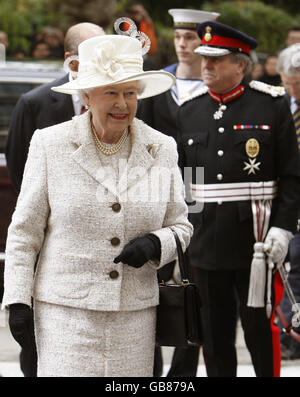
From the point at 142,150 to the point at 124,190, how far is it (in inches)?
7.5

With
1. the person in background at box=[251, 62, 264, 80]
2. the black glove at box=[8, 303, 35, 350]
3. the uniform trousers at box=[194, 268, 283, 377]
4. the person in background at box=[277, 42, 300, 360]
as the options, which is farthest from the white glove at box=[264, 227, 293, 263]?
the person in background at box=[251, 62, 264, 80]

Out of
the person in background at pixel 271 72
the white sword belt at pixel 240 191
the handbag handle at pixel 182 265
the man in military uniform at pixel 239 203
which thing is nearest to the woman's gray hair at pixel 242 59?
the man in military uniform at pixel 239 203

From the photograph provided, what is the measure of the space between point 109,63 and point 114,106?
0.16 metres

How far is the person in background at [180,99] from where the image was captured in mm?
5582

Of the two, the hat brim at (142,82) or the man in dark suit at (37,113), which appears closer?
the hat brim at (142,82)

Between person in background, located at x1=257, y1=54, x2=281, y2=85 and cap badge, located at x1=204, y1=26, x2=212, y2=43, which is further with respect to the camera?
person in background, located at x1=257, y1=54, x2=281, y2=85

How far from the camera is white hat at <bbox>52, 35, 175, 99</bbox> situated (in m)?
3.63

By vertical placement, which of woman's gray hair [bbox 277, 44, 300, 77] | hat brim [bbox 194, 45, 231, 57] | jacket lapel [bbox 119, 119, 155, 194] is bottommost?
woman's gray hair [bbox 277, 44, 300, 77]

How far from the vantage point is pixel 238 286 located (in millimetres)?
5098

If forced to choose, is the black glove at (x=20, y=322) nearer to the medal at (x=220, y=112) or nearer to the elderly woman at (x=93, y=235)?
the elderly woman at (x=93, y=235)

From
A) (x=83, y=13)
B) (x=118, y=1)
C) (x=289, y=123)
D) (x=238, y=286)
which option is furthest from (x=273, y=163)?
(x=118, y=1)

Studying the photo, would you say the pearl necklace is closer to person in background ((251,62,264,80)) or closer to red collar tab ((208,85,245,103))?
red collar tab ((208,85,245,103))

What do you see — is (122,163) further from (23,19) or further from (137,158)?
(23,19)
